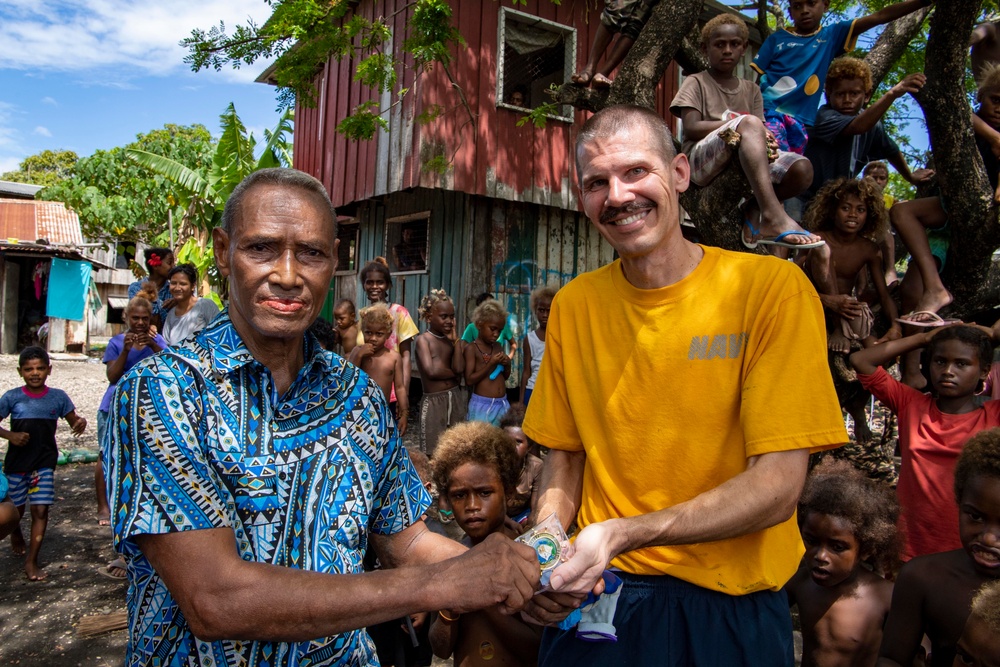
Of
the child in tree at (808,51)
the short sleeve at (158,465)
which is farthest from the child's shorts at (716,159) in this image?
the short sleeve at (158,465)

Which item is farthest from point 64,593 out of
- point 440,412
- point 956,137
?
point 956,137

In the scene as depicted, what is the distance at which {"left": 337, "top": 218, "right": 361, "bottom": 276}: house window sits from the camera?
12.2 meters

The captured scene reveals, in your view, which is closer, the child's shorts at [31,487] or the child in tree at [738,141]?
the child in tree at [738,141]

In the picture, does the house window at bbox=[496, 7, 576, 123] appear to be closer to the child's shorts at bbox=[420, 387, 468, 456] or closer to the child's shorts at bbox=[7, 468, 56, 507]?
the child's shorts at bbox=[420, 387, 468, 456]

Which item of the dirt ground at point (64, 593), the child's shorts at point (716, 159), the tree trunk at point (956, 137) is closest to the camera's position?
the child's shorts at point (716, 159)

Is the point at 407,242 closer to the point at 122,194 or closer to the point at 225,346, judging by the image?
the point at 225,346

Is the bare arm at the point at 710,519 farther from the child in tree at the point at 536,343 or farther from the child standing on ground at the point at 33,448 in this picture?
the child in tree at the point at 536,343

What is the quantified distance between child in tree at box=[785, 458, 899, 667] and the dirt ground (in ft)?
12.1

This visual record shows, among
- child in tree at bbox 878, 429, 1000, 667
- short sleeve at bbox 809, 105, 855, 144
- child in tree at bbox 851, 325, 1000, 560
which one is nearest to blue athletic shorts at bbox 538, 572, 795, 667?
child in tree at bbox 878, 429, 1000, 667

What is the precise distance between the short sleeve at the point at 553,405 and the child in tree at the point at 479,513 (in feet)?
3.83

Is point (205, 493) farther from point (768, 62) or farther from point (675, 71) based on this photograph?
point (675, 71)

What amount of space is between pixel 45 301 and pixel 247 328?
77.7 feet

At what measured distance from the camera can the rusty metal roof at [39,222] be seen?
2141 centimetres

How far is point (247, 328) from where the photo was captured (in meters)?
1.71
